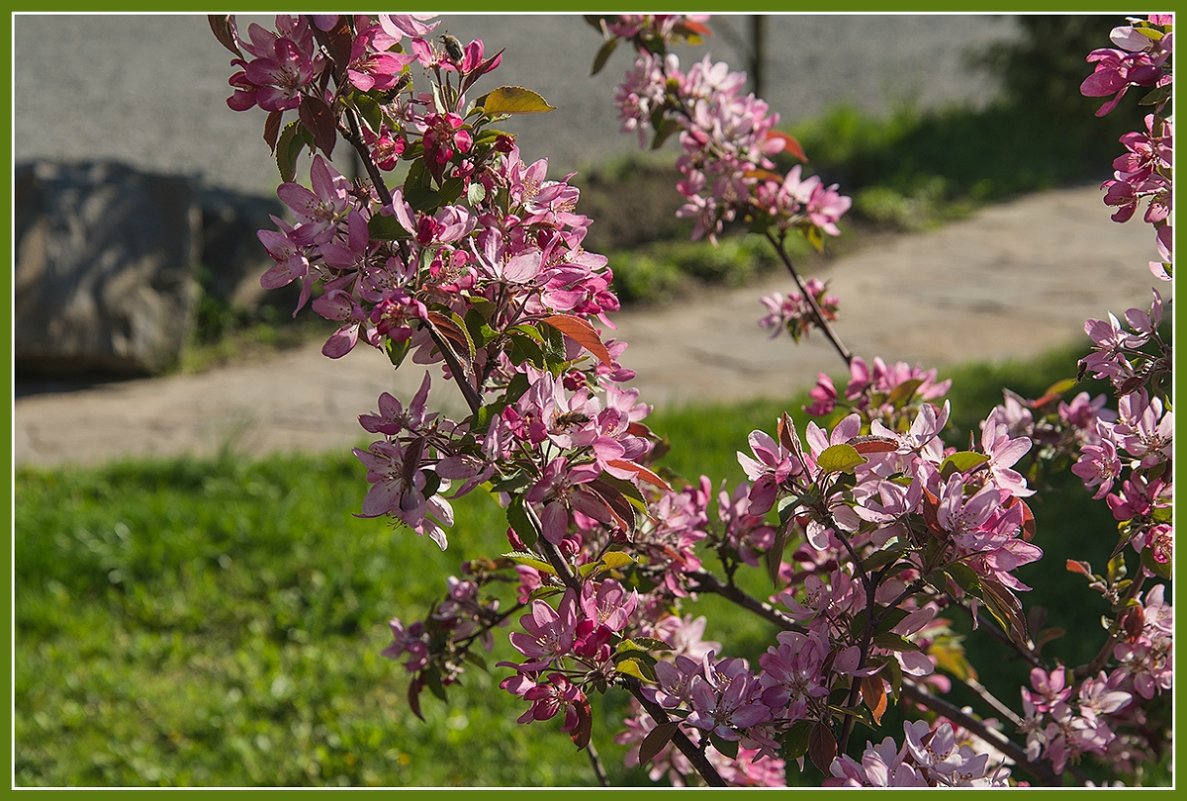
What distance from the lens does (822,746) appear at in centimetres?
133

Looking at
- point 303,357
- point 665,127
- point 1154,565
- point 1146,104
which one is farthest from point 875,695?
point 303,357

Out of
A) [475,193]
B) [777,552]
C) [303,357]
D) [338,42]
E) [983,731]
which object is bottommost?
[303,357]

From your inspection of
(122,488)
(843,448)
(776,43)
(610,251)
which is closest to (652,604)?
(843,448)

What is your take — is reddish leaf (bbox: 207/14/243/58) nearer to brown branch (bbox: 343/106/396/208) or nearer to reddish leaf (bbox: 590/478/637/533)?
brown branch (bbox: 343/106/396/208)

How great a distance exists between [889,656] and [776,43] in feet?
39.4

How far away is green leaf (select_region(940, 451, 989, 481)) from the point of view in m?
1.25

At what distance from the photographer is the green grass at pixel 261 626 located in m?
3.22

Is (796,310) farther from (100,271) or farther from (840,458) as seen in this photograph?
(100,271)

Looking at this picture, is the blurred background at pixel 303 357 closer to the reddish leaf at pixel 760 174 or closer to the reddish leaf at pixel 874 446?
the reddish leaf at pixel 760 174

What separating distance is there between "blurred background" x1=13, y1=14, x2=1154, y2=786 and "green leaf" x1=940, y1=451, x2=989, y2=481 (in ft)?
2.49

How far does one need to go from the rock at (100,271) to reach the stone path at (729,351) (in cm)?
19

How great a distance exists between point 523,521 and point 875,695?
0.44 meters

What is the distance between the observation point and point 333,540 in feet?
13.6

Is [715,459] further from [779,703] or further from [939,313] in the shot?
[779,703]
